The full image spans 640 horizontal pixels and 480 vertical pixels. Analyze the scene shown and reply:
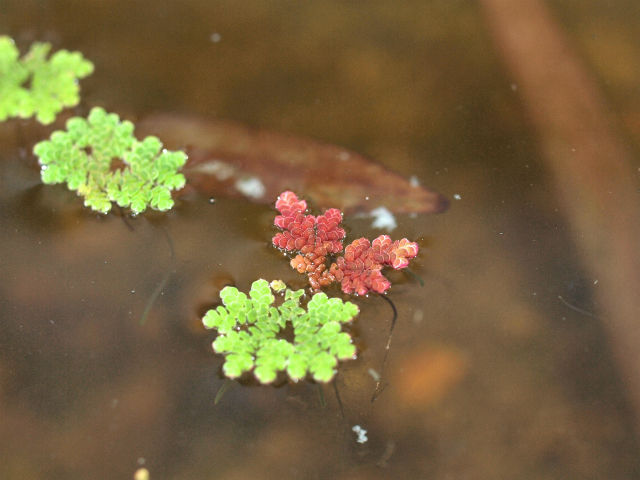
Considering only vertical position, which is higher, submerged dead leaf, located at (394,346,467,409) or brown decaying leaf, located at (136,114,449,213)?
brown decaying leaf, located at (136,114,449,213)

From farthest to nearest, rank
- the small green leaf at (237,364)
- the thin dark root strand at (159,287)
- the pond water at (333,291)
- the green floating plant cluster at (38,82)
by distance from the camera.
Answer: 1. the green floating plant cluster at (38,82)
2. the thin dark root strand at (159,287)
3. the pond water at (333,291)
4. the small green leaf at (237,364)

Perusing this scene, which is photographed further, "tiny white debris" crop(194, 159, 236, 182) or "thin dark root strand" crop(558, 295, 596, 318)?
"tiny white debris" crop(194, 159, 236, 182)

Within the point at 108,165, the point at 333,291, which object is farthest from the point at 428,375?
the point at 108,165

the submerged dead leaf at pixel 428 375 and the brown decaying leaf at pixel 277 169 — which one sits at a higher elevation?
the brown decaying leaf at pixel 277 169

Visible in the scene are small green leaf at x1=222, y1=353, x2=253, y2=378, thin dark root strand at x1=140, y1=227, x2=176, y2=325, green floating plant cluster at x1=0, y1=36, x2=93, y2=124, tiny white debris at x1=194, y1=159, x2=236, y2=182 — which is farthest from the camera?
tiny white debris at x1=194, y1=159, x2=236, y2=182

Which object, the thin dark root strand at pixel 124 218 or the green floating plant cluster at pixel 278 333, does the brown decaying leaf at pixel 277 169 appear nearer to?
the thin dark root strand at pixel 124 218

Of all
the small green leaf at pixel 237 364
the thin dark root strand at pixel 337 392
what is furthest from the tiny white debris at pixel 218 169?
the thin dark root strand at pixel 337 392

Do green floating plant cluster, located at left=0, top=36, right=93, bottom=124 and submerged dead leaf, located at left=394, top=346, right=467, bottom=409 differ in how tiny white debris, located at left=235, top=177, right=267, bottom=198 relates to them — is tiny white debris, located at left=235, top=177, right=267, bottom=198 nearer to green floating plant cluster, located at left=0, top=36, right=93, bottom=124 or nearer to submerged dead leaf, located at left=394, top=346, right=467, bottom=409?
green floating plant cluster, located at left=0, top=36, right=93, bottom=124

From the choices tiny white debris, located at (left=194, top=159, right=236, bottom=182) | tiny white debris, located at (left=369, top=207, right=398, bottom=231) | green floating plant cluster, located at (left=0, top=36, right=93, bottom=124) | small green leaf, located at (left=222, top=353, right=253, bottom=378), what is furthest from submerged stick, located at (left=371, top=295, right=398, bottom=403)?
green floating plant cluster, located at (left=0, top=36, right=93, bottom=124)

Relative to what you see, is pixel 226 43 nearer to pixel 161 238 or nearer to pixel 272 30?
pixel 272 30
